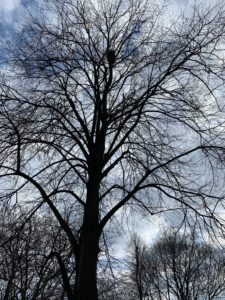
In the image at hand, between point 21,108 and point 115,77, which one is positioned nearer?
point 21,108

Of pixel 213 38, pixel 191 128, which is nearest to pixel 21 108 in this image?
pixel 191 128

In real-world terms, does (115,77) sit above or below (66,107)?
above

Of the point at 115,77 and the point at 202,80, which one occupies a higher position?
the point at 115,77

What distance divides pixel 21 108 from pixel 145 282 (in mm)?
22631

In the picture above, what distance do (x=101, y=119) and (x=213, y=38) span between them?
2.53m

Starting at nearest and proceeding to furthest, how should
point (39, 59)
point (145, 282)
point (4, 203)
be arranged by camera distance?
point (4, 203), point (39, 59), point (145, 282)

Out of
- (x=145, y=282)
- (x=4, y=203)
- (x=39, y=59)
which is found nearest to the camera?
(x=4, y=203)

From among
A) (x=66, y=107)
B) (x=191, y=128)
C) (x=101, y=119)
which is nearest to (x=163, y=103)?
(x=191, y=128)

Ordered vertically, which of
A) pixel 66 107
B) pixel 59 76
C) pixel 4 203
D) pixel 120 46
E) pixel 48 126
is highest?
pixel 120 46

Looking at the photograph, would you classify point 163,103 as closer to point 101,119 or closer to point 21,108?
point 101,119

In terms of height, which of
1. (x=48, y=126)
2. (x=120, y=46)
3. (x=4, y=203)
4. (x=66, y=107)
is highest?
(x=120, y=46)

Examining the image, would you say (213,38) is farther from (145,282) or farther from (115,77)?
(145,282)

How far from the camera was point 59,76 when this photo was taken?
7.24 metres

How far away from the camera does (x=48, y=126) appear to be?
6.94m
